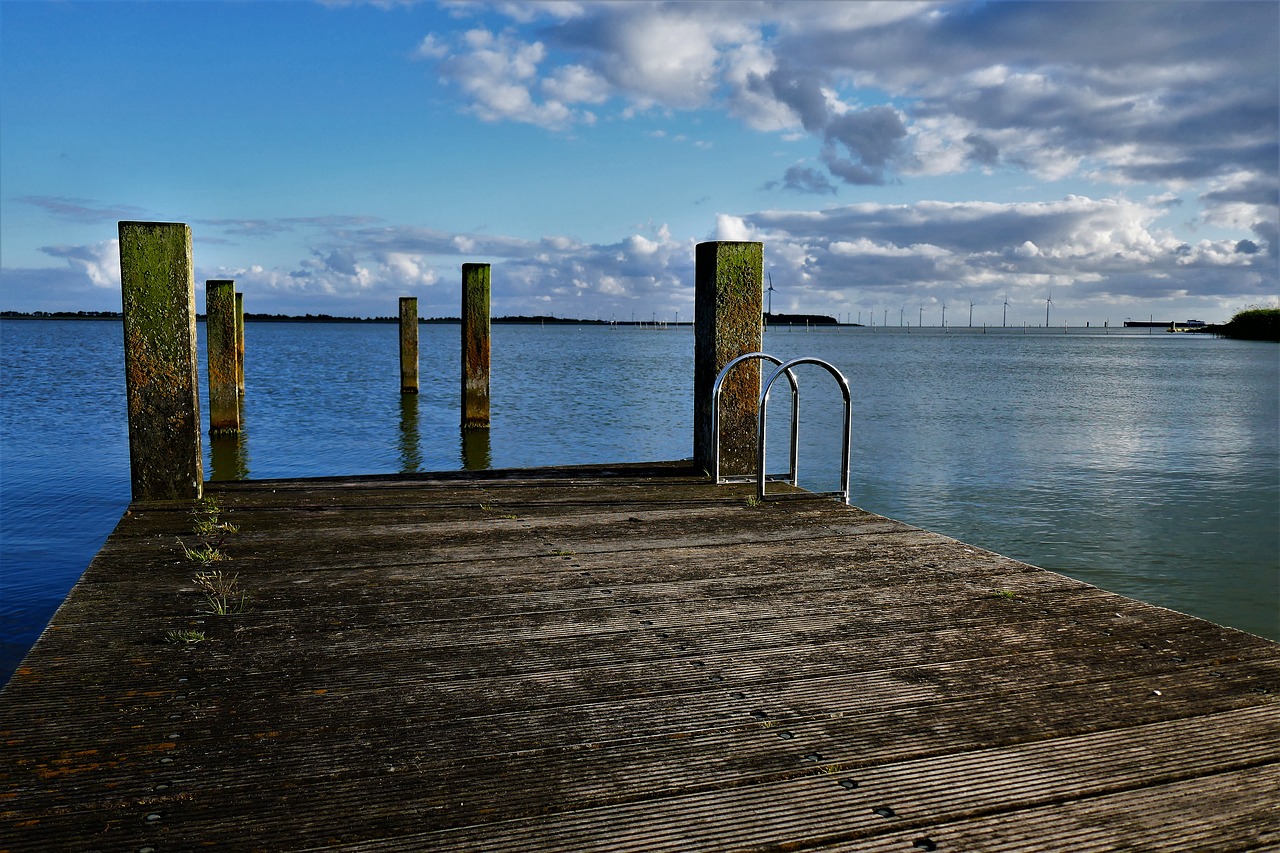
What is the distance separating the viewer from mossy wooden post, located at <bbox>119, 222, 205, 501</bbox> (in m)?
6.25

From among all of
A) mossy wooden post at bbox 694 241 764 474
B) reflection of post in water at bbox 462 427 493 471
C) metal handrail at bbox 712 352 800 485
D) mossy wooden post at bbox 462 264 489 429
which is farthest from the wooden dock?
mossy wooden post at bbox 462 264 489 429

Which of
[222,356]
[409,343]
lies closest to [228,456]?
[222,356]

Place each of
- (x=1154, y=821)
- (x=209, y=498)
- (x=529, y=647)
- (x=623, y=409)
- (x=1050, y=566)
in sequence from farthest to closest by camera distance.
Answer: (x=623, y=409)
(x=1050, y=566)
(x=209, y=498)
(x=529, y=647)
(x=1154, y=821)

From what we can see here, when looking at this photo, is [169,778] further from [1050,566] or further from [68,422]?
[68,422]

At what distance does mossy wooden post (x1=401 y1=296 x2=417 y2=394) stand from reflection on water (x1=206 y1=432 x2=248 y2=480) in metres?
5.19

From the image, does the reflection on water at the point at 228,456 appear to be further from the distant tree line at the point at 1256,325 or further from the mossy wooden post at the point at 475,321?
the distant tree line at the point at 1256,325

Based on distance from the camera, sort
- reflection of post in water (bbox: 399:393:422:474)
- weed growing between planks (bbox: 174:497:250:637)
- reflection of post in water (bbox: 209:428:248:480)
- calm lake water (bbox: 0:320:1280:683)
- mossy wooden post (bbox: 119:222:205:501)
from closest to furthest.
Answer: weed growing between planks (bbox: 174:497:250:637), mossy wooden post (bbox: 119:222:205:501), calm lake water (bbox: 0:320:1280:683), reflection of post in water (bbox: 209:428:248:480), reflection of post in water (bbox: 399:393:422:474)

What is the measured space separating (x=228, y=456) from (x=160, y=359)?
10566mm

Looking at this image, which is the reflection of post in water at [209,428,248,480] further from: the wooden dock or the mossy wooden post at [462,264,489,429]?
the wooden dock

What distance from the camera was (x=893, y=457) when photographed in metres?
17.0

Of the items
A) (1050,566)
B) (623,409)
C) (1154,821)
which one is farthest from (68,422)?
(1154,821)

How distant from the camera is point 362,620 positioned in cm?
395

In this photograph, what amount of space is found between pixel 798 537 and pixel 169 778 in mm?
3722

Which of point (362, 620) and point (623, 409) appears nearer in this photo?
point (362, 620)
